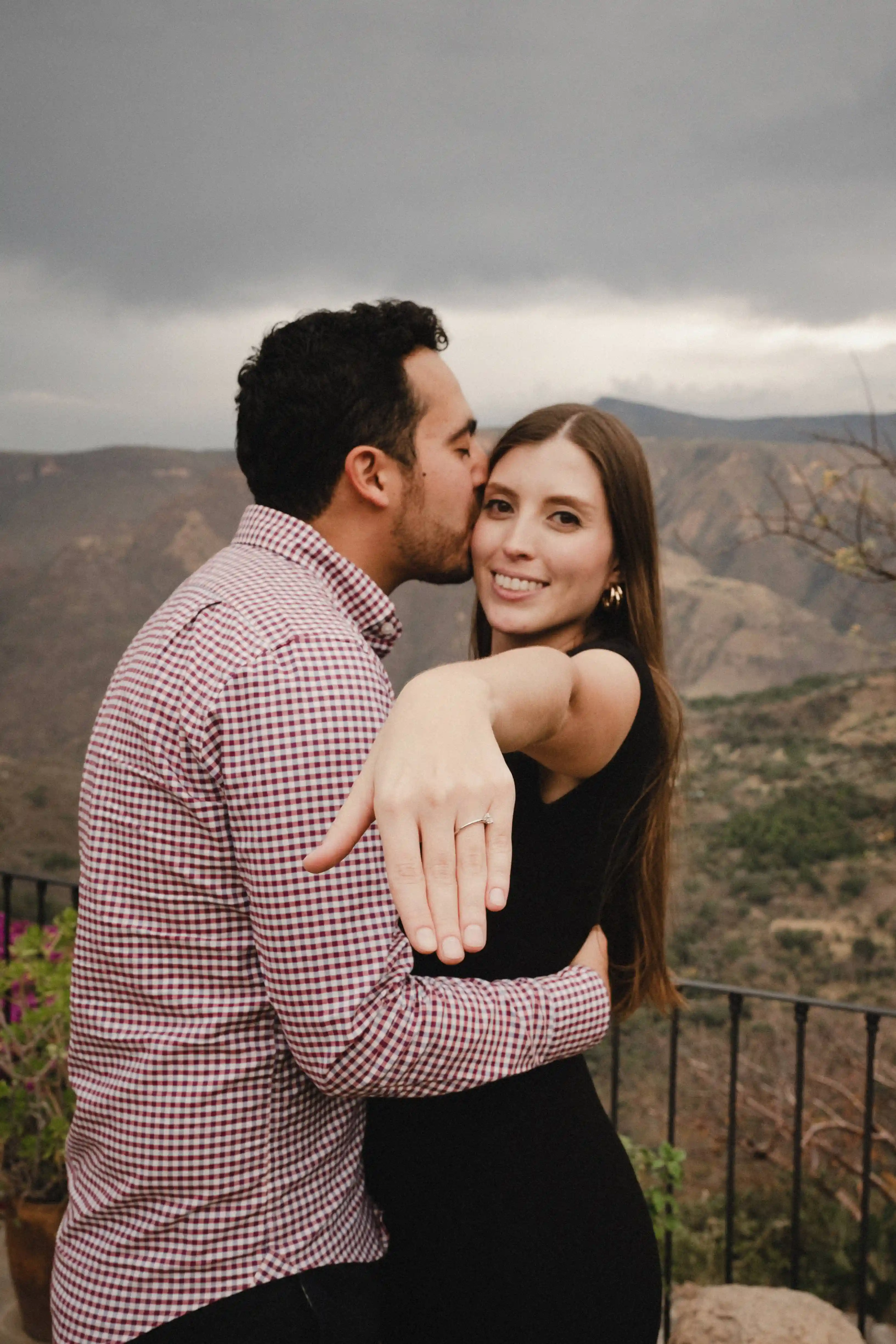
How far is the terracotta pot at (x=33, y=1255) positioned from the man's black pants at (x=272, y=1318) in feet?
4.75

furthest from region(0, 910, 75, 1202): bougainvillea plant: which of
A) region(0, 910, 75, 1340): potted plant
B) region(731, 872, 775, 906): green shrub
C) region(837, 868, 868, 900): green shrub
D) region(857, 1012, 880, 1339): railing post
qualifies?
region(837, 868, 868, 900): green shrub

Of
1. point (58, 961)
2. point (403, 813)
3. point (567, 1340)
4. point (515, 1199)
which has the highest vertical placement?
point (403, 813)

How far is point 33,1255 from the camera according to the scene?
7.71ft

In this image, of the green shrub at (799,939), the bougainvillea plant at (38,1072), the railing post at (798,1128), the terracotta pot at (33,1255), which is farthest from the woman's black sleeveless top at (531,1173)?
the green shrub at (799,939)

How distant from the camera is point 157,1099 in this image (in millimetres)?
1056

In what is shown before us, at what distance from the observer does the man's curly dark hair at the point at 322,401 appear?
139 centimetres

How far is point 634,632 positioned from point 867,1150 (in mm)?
1738

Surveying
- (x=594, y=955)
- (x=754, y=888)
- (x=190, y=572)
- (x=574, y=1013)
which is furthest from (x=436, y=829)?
(x=190, y=572)

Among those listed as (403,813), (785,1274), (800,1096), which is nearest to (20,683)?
(785,1274)

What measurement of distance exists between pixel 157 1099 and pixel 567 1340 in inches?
22.6

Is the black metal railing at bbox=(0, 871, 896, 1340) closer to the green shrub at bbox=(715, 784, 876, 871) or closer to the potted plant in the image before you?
the potted plant

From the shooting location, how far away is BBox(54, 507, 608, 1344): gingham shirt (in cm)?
96

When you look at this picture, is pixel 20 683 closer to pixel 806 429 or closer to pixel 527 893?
pixel 806 429

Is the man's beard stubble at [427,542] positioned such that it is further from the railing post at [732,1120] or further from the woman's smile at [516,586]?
the railing post at [732,1120]
